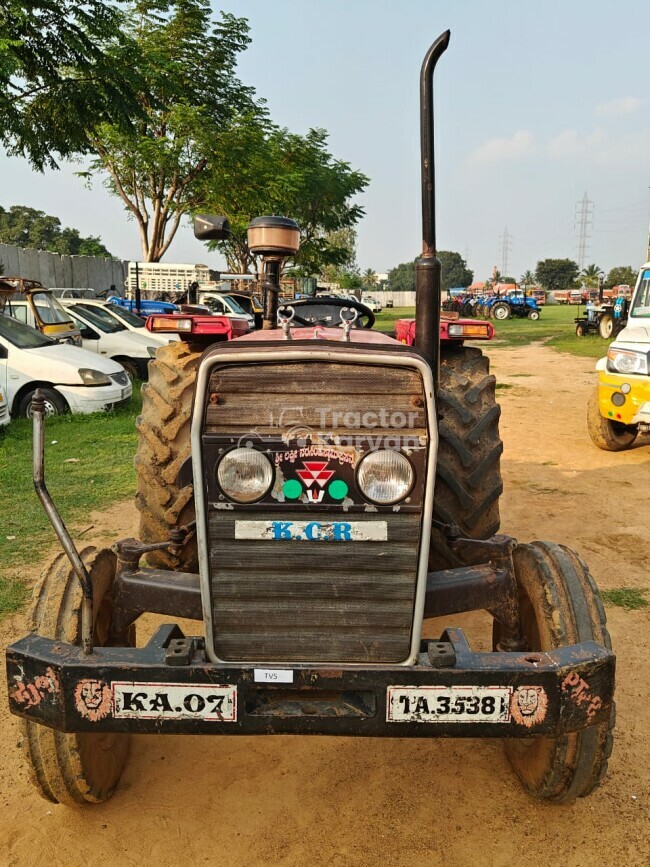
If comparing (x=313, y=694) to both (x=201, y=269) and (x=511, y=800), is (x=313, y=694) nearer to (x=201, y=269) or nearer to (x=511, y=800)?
(x=511, y=800)

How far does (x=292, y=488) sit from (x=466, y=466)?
1.36 m

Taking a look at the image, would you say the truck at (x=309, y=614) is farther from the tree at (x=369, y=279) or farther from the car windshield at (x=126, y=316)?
the tree at (x=369, y=279)

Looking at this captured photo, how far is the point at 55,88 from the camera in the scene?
12.8m

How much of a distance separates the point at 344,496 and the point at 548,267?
369 feet

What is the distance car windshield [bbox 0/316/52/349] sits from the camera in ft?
33.0

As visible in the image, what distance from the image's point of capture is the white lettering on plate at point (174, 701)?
2330mm

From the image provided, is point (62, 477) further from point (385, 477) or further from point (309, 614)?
point (385, 477)

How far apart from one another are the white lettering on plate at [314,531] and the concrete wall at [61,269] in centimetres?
2469

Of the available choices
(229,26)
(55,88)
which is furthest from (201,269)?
(55,88)

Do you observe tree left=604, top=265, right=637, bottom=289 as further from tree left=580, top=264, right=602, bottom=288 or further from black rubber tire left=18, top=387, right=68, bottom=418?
black rubber tire left=18, top=387, right=68, bottom=418

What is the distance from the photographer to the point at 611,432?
8516 mm

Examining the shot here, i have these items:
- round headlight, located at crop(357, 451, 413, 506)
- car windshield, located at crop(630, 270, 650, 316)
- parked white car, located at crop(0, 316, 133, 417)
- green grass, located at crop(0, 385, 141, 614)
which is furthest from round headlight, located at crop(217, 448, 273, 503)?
parked white car, located at crop(0, 316, 133, 417)

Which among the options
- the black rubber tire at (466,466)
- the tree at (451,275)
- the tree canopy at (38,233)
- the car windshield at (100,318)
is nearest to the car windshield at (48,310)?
the car windshield at (100,318)

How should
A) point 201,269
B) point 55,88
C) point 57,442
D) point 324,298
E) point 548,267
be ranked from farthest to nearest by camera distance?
1. point 548,267
2. point 201,269
3. point 55,88
4. point 57,442
5. point 324,298
